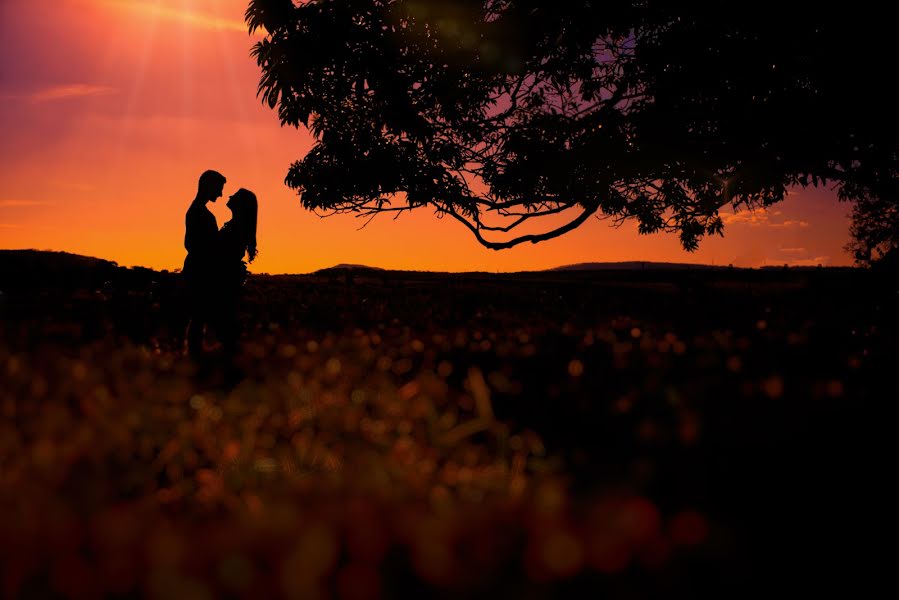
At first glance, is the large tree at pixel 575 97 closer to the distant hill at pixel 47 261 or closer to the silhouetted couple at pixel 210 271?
the silhouetted couple at pixel 210 271

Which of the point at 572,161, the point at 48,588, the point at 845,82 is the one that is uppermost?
the point at 845,82

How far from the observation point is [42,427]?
402cm

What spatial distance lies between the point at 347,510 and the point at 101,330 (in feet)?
21.3

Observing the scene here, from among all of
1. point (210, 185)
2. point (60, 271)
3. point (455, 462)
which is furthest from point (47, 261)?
point (455, 462)

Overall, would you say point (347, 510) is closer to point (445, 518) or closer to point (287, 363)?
point (445, 518)

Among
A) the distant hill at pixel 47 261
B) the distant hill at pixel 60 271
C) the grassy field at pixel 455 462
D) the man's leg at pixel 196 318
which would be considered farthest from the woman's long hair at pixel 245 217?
the distant hill at pixel 47 261

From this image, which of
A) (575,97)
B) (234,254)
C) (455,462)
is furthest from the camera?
(575,97)

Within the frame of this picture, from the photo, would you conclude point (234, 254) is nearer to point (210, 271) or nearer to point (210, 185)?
point (210, 271)

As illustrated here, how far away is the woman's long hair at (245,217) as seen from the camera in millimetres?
7906

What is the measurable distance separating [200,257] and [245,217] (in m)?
0.74

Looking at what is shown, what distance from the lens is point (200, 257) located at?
760 centimetres

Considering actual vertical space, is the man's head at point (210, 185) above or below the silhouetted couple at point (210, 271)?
above

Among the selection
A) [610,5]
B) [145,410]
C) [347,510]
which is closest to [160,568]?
[347,510]

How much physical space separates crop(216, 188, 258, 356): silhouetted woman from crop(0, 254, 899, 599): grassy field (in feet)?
1.22
